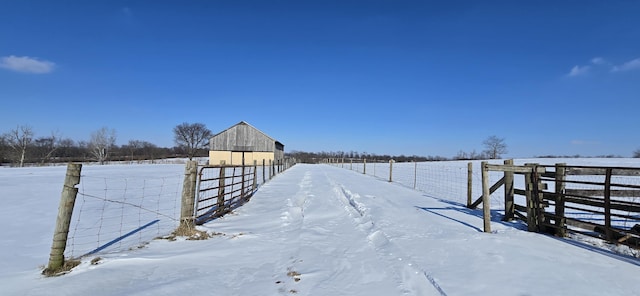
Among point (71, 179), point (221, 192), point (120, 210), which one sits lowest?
point (120, 210)

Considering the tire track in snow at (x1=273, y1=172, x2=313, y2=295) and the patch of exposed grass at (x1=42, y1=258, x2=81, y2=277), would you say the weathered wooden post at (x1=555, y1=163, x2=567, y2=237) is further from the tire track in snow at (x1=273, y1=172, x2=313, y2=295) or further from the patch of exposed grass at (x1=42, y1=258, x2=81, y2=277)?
the patch of exposed grass at (x1=42, y1=258, x2=81, y2=277)

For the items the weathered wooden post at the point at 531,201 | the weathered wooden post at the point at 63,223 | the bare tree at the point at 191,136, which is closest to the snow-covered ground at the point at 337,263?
the weathered wooden post at the point at 63,223

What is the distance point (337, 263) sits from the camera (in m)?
4.32

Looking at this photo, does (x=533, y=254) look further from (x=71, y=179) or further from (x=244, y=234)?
(x=71, y=179)

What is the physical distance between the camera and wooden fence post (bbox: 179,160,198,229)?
6.12m

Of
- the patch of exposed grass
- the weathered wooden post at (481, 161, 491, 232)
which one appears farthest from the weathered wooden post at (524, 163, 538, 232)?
the patch of exposed grass

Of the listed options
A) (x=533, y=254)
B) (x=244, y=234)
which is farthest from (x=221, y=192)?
(x=533, y=254)

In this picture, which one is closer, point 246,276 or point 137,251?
point 246,276

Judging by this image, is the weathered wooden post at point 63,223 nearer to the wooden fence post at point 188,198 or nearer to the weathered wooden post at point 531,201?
the wooden fence post at point 188,198

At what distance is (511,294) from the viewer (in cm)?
326

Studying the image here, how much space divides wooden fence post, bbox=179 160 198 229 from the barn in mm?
39793

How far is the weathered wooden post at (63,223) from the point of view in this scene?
3953mm

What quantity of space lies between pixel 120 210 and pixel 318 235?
6.28 m

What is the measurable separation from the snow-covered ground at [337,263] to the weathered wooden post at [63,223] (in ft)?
0.68
